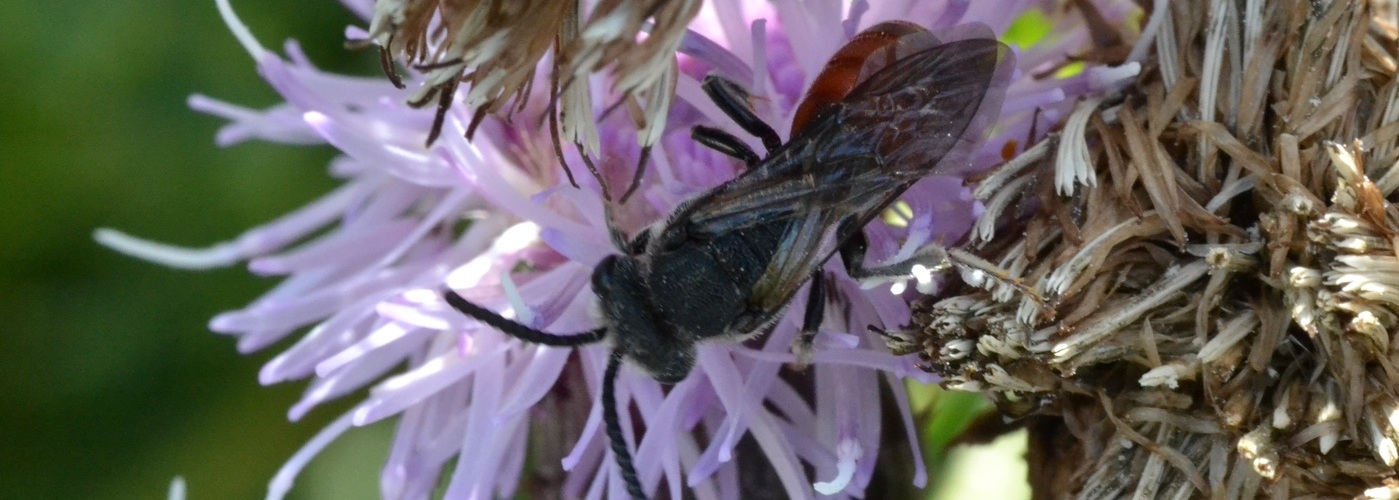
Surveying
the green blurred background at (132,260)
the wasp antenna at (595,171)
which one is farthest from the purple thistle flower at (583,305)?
the green blurred background at (132,260)


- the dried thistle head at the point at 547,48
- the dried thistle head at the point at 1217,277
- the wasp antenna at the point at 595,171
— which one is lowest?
the dried thistle head at the point at 1217,277

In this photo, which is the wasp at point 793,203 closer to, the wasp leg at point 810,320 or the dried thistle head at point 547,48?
the wasp leg at point 810,320

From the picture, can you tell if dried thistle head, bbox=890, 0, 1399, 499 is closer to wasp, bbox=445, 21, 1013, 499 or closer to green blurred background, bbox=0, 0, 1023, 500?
wasp, bbox=445, 21, 1013, 499

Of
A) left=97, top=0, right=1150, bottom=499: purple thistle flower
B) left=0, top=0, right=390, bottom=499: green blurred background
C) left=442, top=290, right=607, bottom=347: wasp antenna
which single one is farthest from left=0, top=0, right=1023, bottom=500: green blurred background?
left=442, top=290, right=607, bottom=347: wasp antenna

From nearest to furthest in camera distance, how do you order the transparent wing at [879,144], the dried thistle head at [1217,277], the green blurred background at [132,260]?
the dried thistle head at [1217,277] < the transparent wing at [879,144] < the green blurred background at [132,260]

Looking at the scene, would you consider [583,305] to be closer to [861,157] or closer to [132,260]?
[861,157]

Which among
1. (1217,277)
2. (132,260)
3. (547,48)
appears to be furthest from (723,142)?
(132,260)
